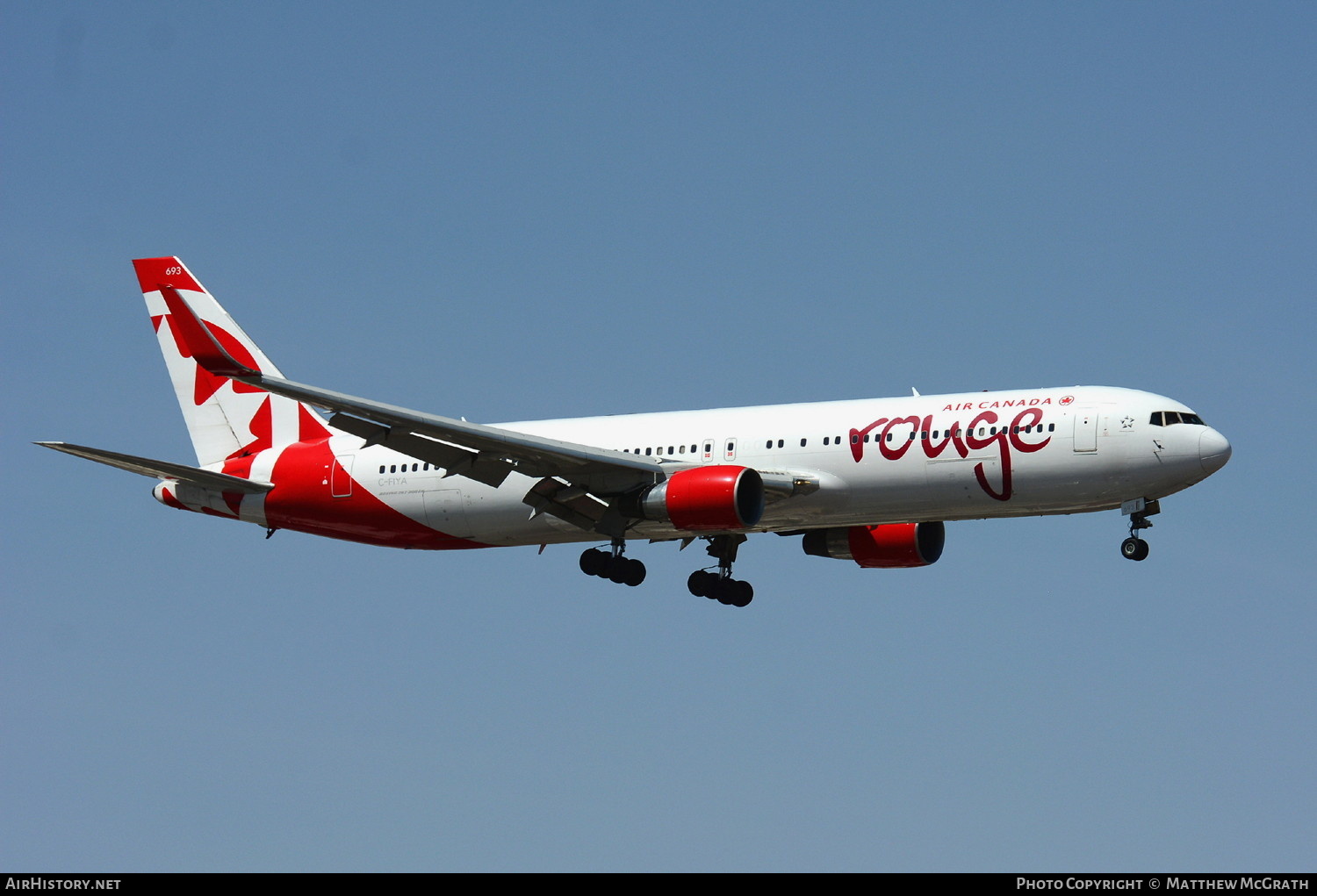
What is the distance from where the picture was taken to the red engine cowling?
54.0 metres

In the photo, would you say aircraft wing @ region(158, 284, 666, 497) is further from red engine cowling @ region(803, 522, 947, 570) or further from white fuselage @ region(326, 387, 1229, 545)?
red engine cowling @ region(803, 522, 947, 570)

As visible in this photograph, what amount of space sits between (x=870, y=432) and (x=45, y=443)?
66.5 ft

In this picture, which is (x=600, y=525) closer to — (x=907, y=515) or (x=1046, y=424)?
(x=907, y=515)

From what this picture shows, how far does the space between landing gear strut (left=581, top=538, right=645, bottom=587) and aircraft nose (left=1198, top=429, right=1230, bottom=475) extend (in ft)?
50.5

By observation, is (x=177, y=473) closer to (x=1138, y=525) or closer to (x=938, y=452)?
(x=938, y=452)

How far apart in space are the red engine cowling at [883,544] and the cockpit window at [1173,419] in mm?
9406

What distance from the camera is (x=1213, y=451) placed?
4591 cm

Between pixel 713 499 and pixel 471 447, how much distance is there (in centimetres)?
642

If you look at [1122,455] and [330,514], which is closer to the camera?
[1122,455]

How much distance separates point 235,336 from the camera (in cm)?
5788

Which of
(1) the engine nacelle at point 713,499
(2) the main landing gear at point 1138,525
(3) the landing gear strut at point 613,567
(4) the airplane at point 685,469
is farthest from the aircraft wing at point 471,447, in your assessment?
(2) the main landing gear at point 1138,525

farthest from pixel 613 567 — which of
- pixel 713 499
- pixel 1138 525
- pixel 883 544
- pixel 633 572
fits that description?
pixel 1138 525
